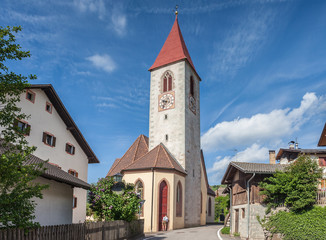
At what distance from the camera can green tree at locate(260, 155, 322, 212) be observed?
1598cm

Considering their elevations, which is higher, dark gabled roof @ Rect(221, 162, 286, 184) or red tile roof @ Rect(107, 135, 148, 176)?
red tile roof @ Rect(107, 135, 148, 176)

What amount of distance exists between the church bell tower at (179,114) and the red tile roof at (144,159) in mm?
1224

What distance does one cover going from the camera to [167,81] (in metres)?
37.5

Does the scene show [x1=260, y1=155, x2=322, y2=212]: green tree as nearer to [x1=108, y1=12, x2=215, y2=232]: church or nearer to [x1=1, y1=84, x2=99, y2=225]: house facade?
[x1=1, y1=84, x2=99, y2=225]: house facade

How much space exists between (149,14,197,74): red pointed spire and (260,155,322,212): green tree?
2222 cm

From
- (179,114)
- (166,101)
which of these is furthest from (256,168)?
(166,101)

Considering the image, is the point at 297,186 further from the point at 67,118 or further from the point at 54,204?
the point at 67,118

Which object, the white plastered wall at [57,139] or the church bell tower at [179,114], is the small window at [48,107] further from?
the church bell tower at [179,114]

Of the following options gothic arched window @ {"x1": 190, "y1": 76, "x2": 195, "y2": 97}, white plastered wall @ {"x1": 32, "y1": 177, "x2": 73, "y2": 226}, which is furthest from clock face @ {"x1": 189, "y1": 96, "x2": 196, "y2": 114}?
white plastered wall @ {"x1": 32, "y1": 177, "x2": 73, "y2": 226}

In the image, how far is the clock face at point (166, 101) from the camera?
36062 millimetres

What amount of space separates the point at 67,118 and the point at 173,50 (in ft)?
67.0

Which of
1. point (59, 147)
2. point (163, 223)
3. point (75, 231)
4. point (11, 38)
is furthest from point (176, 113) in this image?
point (11, 38)

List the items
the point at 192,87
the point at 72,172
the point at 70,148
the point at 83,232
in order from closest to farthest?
the point at 83,232 < the point at 72,172 < the point at 70,148 < the point at 192,87

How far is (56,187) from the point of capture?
15.8 meters
